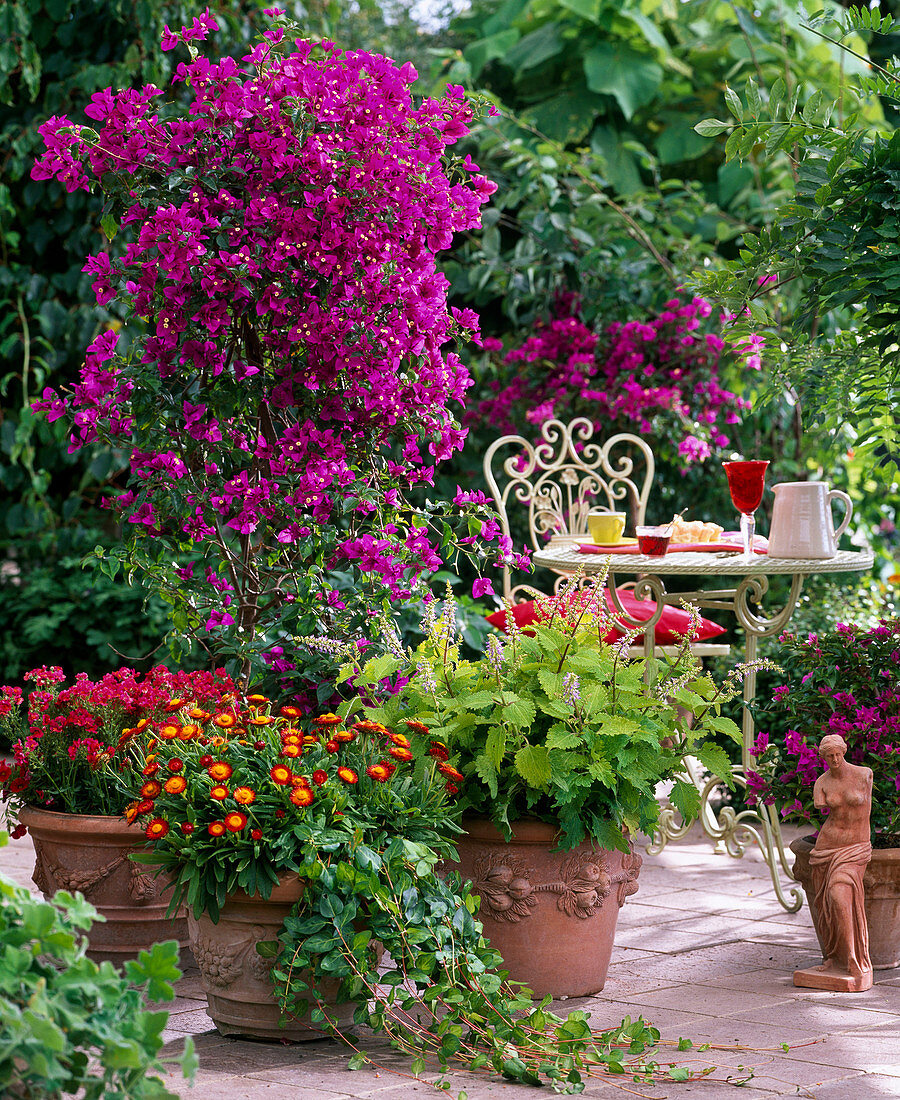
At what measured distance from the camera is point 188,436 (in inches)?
125

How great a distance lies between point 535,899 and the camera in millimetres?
2891

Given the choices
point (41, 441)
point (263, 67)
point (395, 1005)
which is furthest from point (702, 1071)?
point (41, 441)

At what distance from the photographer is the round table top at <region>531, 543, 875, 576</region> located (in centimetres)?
347

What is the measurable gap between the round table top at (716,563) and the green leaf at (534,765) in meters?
0.75

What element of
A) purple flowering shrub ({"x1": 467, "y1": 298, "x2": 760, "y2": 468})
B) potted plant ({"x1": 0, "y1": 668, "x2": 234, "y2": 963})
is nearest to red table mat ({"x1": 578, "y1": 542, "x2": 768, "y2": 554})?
potted plant ({"x1": 0, "y1": 668, "x2": 234, "y2": 963})

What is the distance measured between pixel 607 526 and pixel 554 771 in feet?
4.14

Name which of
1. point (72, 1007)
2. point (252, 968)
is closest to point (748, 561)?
point (252, 968)

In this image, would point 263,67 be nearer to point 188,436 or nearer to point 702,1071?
point 188,436

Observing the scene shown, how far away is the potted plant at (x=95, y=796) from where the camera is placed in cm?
302

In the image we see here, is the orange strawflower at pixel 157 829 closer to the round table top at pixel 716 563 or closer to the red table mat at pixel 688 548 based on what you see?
the round table top at pixel 716 563

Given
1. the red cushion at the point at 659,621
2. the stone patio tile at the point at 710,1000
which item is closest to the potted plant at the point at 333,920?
the stone patio tile at the point at 710,1000

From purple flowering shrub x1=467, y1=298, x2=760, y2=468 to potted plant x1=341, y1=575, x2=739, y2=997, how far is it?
10.1 feet

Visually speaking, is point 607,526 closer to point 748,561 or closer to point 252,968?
point 748,561

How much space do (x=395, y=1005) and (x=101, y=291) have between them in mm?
1747
